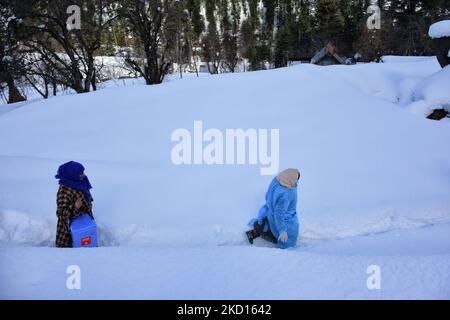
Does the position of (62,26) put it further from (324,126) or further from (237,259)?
(237,259)

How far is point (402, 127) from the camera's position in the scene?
6.08 m

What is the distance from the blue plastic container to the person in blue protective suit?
1.68 meters

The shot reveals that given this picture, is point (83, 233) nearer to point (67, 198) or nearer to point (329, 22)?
point (67, 198)

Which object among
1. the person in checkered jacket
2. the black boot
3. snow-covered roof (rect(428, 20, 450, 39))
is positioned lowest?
the black boot

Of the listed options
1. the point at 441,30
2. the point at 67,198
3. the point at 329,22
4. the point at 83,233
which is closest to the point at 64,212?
the point at 67,198

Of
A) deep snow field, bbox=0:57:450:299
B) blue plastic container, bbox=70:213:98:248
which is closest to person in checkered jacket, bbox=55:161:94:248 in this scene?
blue plastic container, bbox=70:213:98:248

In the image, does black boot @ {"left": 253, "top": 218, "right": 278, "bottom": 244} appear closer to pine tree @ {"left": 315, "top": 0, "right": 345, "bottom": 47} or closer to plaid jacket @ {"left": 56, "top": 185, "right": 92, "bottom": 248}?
plaid jacket @ {"left": 56, "top": 185, "right": 92, "bottom": 248}

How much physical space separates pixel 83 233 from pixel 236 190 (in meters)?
2.05

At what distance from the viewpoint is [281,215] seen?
140 inches

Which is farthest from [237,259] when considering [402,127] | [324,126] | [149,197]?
[402,127]

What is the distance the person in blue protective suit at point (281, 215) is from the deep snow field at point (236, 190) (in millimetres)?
149

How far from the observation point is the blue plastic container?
3.41 meters

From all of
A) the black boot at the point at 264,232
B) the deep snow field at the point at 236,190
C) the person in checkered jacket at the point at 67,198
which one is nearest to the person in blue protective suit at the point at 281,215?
the black boot at the point at 264,232

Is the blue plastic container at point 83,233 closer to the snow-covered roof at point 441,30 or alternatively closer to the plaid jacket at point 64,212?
the plaid jacket at point 64,212
